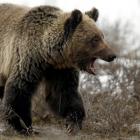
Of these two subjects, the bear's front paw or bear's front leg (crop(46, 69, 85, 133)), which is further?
bear's front leg (crop(46, 69, 85, 133))

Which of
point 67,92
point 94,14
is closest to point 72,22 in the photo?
point 94,14

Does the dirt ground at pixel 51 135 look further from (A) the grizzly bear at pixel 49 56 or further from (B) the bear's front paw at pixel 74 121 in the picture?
(A) the grizzly bear at pixel 49 56

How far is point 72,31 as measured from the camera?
1064 centimetres

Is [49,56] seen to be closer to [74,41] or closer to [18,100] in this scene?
[74,41]

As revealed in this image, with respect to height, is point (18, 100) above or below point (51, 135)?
above

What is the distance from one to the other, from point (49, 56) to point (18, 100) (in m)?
0.75

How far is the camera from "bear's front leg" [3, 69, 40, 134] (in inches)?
410

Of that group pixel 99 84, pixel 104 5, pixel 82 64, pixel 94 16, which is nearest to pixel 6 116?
pixel 82 64

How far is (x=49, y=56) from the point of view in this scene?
10688mm

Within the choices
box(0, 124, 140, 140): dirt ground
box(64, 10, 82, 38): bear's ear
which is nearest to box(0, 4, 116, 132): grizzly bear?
box(64, 10, 82, 38): bear's ear

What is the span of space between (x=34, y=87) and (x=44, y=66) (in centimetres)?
34

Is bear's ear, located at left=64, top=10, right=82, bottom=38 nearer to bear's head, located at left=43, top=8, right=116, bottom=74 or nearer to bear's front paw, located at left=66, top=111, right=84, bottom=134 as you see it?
bear's head, located at left=43, top=8, right=116, bottom=74

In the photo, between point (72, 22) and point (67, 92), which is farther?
point (67, 92)

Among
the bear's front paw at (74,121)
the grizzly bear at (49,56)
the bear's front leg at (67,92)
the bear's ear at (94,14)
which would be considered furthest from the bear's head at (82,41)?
the bear's front paw at (74,121)
